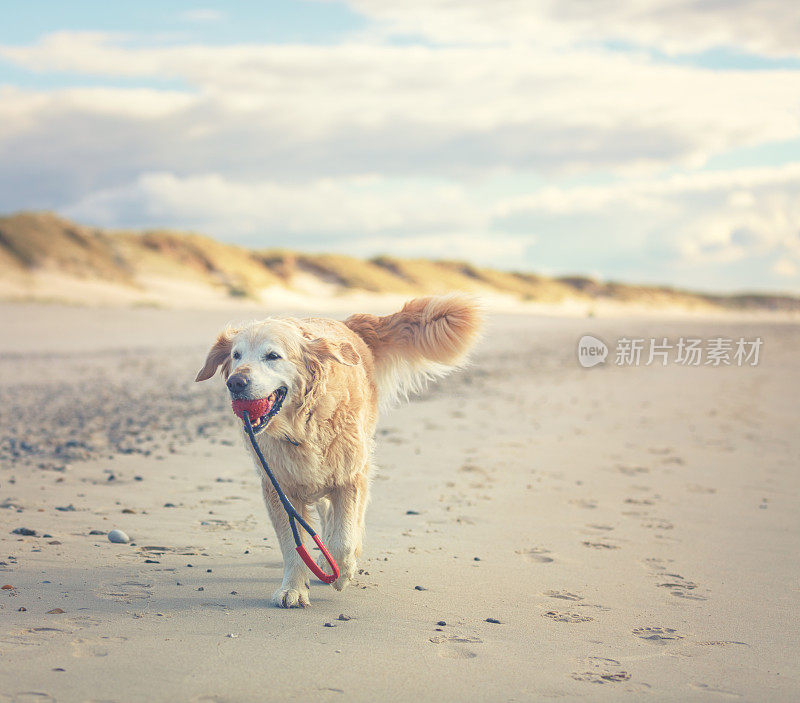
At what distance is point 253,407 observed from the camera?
4.00 m

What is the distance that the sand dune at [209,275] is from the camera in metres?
31.6

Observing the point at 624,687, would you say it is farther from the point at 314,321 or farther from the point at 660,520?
the point at 660,520

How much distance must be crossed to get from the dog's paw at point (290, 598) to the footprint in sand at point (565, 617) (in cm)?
128

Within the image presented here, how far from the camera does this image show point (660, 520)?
6219 mm

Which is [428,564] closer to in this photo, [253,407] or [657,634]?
[657,634]

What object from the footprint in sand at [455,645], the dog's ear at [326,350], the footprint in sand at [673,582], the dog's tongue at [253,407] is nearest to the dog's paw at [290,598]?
the footprint in sand at [455,645]

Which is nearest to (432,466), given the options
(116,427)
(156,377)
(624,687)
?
(116,427)

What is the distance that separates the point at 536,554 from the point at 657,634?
4.39ft

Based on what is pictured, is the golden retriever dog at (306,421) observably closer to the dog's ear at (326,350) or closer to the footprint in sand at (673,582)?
the dog's ear at (326,350)

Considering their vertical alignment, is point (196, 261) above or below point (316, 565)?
above

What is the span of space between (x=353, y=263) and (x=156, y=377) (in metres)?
39.6

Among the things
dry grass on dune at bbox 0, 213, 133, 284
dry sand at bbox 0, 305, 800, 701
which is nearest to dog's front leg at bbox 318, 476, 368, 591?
dry sand at bbox 0, 305, 800, 701

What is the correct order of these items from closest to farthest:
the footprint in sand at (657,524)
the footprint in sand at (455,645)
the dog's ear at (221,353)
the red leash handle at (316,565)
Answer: the footprint in sand at (455,645) < the red leash handle at (316,565) < the dog's ear at (221,353) < the footprint in sand at (657,524)

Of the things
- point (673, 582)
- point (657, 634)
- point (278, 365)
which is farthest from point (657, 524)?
point (278, 365)
